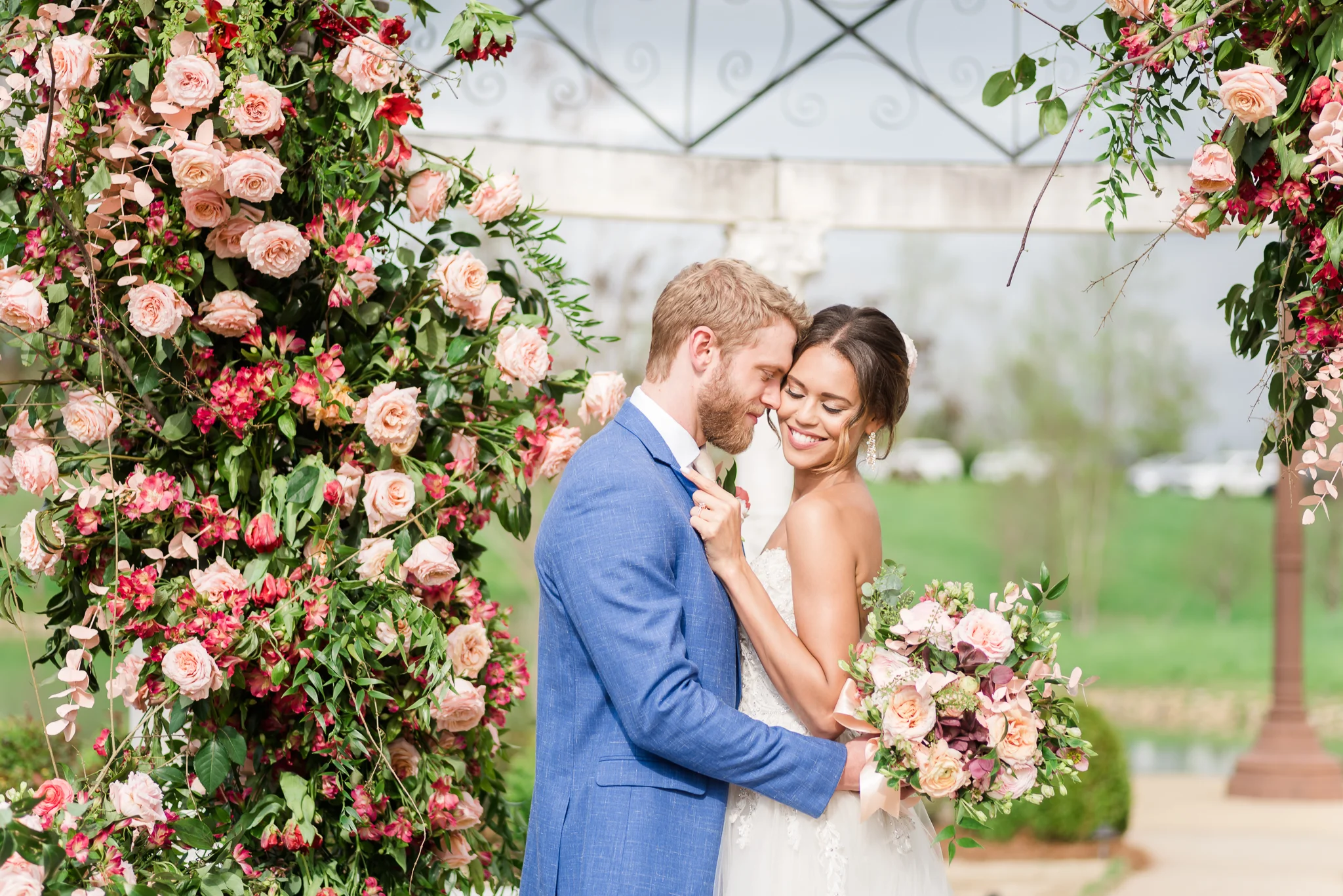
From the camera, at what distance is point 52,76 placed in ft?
7.80

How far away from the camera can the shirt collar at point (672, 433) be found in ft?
8.11

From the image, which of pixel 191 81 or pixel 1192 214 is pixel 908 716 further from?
pixel 191 81

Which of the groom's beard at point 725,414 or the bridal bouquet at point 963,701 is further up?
the groom's beard at point 725,414

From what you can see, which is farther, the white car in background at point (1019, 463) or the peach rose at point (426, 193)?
the white car in background at point (1019, 463)

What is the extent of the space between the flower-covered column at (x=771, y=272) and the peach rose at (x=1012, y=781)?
3310 millimetres

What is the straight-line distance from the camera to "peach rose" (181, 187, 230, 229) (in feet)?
8.32

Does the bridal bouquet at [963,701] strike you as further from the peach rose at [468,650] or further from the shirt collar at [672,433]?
the peach rose at [468,650]

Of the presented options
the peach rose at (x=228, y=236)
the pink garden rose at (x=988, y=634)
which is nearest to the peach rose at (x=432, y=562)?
the peach rose at (x=228, y=236)

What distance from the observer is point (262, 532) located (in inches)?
103

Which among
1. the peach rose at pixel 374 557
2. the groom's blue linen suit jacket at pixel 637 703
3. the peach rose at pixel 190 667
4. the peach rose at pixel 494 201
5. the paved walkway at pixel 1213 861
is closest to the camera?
the groom's blue linen suit jacket at pixel 637 703

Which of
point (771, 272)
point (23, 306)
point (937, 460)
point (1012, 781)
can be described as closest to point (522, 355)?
point (23, 306)

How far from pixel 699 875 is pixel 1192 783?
13728 mm

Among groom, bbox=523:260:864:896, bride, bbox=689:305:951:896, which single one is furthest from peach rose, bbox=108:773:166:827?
bride, bbox=689:305:951:896

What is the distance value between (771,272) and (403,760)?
3.72 m
